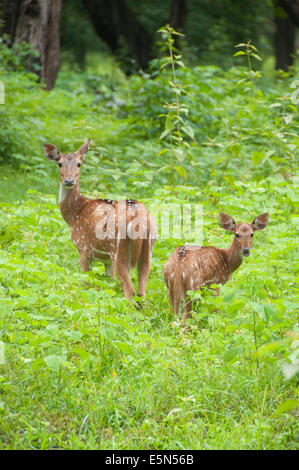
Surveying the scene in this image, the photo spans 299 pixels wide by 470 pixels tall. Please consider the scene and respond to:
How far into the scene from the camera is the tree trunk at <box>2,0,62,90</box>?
15.6 meters

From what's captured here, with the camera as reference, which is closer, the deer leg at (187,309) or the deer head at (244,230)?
the deer leg at (187,309)

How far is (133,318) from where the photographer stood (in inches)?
205

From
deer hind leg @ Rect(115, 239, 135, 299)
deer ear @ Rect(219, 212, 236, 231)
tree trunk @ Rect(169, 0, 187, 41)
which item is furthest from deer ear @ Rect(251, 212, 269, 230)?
tree trunk @ Rect(169, 0, 187, 41)

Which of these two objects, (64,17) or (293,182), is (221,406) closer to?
(293,182)

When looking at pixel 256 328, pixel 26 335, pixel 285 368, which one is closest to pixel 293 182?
pixel 256 328

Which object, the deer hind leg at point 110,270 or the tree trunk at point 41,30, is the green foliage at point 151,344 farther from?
the tree trunk at point 41,30

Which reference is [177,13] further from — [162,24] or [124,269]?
[124,269]

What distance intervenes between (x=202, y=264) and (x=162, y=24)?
803 inches

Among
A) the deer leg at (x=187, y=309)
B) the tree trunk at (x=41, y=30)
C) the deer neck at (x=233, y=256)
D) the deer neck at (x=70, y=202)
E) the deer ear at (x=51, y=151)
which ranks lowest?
the deer leg at (x=187, y=309)

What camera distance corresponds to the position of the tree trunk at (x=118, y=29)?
2127 centimetres

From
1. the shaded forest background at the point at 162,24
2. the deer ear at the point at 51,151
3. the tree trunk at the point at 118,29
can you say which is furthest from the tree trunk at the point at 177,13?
the deer ear at the point at 51,151

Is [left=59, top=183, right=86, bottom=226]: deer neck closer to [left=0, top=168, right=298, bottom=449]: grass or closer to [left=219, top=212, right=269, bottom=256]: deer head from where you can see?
[left=0, top=168, right=298, bottom=449]: grass

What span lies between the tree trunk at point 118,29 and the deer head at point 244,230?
53.6 ft

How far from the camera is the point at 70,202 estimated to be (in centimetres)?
671
